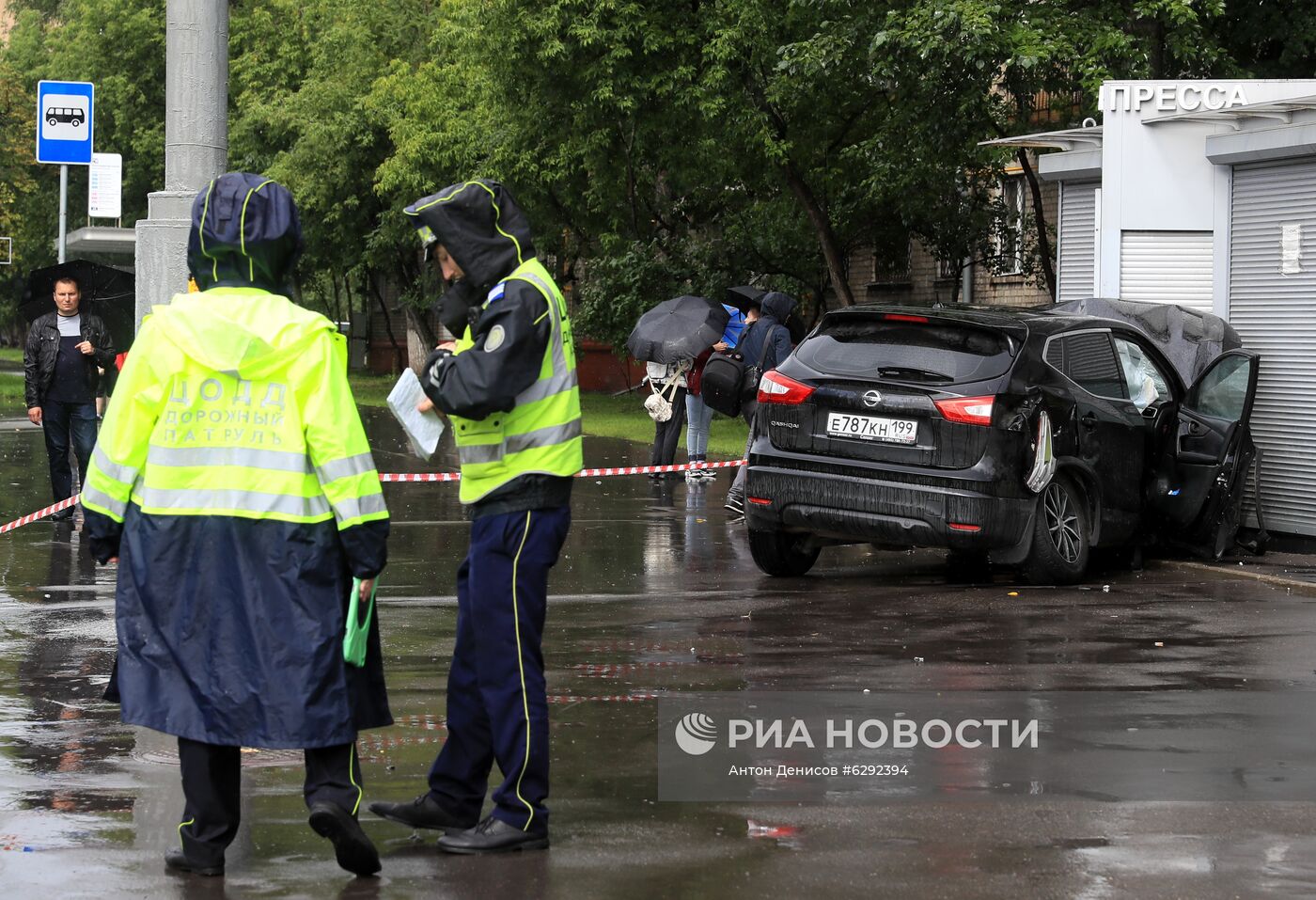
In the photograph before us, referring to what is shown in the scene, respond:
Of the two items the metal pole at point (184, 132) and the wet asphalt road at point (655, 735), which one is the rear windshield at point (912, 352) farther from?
the metal pole at point (184, 132)

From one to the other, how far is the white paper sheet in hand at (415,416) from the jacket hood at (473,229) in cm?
39

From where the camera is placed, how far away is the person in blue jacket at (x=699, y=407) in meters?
17.7

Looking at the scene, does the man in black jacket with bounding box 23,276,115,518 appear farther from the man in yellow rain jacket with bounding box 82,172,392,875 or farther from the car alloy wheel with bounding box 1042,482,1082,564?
the man in yellow rain jacket with bounding box 82,172,392,875

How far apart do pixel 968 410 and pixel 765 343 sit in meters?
5.31

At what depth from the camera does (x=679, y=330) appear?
696 inches

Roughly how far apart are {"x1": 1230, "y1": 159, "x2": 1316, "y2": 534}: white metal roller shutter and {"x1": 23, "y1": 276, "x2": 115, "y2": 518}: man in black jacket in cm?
815

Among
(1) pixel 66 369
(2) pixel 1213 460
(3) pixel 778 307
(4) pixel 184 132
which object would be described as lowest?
(2) pixel 1213 460

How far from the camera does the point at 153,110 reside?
56938mm

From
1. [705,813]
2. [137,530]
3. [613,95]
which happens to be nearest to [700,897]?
[705,813]

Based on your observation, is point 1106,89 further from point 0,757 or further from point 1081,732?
point 0,757

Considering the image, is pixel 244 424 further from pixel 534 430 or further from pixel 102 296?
pixel 102 296

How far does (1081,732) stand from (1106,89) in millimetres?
7918

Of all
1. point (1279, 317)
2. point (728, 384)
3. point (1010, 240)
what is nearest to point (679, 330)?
point (728, 384)

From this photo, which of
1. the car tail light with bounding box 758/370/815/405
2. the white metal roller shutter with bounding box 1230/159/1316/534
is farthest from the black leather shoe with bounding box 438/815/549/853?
the white metal roller shutter with bounding box 1230/159/1316/534
